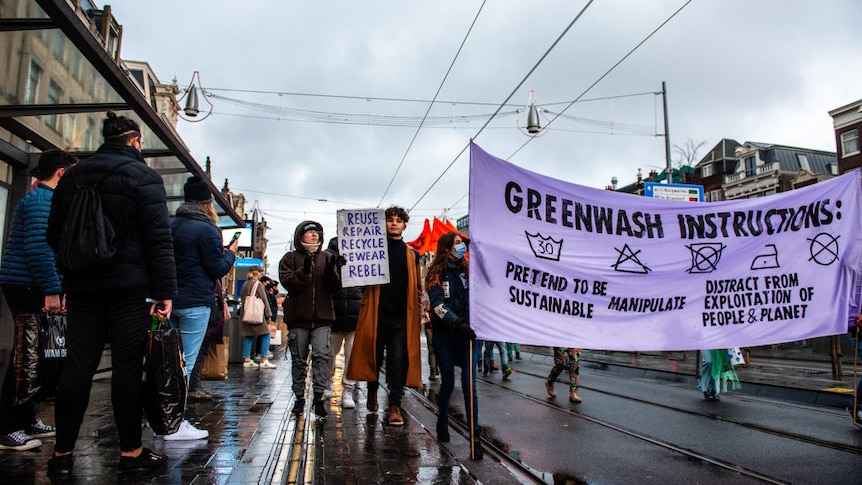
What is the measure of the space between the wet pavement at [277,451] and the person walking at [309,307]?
432mm

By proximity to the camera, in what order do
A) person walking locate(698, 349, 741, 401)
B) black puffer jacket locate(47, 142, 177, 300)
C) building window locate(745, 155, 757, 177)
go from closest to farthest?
black puffer jacket locate(47, 142, 177, 300) → person walking locate(698, 349, 741, 401) → building window locate(745, 155, 757, 177)

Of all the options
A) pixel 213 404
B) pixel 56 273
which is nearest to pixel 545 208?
pixel 56 273

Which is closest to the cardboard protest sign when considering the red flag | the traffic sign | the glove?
the glove

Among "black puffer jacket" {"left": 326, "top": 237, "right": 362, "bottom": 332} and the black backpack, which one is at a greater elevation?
the black backpack

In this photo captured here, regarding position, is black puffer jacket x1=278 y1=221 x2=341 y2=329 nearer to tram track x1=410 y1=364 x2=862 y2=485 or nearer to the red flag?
tram track x1=410 y1=364 x2=862 y2=485

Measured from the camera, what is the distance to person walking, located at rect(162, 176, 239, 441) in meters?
5.12

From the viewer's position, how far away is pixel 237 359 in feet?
42.7

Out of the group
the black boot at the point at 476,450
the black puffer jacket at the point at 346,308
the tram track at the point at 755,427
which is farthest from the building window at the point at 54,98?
the tram track at the point at 755,427

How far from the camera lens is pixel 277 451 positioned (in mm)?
4367

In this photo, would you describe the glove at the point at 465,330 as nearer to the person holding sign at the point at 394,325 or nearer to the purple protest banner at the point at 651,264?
the purple protest banner at the point at 651,264

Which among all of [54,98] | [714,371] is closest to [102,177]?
[54,98]

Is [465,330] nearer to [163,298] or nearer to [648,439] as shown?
[163,298]

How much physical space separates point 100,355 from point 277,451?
1.43m

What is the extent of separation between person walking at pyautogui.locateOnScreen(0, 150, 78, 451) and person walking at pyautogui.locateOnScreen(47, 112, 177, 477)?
2.20 ft
